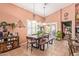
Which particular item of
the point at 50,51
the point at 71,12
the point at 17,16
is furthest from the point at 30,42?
the point at 71,12

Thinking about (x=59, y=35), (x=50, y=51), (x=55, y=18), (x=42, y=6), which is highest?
(x=42, y=6)

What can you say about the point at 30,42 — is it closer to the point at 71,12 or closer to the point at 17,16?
the point at 17,16

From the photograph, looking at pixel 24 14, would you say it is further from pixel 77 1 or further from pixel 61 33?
pixel 77 1

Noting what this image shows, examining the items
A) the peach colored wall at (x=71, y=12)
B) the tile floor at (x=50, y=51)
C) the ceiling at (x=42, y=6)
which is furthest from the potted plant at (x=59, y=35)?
the ceiling at (x=42, y=6)

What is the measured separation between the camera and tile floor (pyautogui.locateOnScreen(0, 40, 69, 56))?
2043mm

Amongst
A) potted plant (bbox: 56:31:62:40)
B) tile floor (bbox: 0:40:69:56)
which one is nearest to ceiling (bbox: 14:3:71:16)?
potted plant (bbox: 56:31:62:40)

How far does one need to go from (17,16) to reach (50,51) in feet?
2.55

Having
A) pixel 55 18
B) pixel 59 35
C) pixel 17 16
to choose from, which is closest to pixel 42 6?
pixel 55 18

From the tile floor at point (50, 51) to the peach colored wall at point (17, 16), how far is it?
0.17 m

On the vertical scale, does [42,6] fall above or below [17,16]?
above

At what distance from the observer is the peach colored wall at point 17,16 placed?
6.56 feet

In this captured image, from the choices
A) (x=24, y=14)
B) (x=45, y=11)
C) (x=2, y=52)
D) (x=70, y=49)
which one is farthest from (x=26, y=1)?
(x=70, y=49)

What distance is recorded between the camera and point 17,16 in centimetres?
203

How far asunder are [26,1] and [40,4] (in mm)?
231
